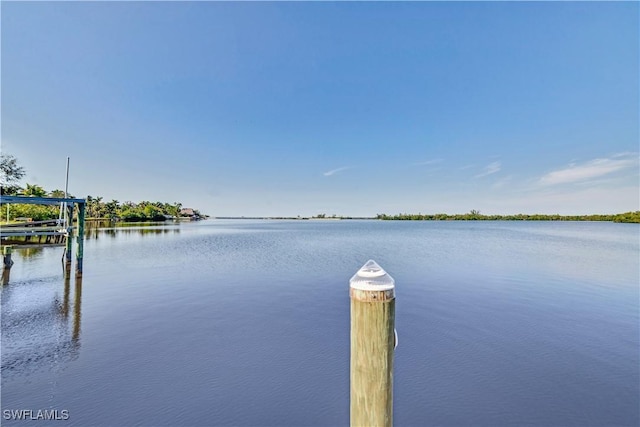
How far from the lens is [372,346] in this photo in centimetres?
205

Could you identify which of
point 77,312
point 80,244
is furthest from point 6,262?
point 77,312

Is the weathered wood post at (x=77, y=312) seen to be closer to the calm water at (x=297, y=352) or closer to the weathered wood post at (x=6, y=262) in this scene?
the calm water at (x=297, y=352)

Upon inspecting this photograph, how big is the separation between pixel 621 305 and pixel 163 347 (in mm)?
13691

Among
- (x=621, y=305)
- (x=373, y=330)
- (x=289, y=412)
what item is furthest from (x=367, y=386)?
(x=621, y=305)

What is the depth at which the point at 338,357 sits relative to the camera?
5.98 metres

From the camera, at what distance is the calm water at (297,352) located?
14.4 feet

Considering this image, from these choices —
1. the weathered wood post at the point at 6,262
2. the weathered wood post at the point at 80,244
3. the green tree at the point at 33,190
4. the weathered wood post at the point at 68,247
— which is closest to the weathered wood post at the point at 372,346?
the weathered wood post at the point at 80,244

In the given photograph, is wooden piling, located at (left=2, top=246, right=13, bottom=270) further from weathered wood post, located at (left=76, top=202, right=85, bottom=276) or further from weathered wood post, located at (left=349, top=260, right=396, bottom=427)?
weathered wood post, located at (left=349, top=260, right=396, bottom=427)

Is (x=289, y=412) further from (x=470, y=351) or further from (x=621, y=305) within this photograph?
(x=621, y=305)

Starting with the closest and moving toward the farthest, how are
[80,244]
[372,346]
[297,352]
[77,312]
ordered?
[372,346], [297,352], [77,312], [80,244]

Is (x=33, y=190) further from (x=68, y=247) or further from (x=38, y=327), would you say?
(x=38, y=327)

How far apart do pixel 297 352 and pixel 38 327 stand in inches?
262

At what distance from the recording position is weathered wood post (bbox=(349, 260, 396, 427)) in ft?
6.64

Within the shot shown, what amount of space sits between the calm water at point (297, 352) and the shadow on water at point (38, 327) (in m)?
0.04
